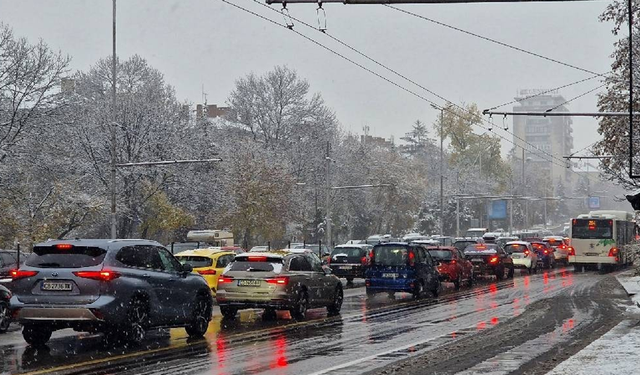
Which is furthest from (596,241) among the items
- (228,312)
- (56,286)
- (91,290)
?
(56,286)

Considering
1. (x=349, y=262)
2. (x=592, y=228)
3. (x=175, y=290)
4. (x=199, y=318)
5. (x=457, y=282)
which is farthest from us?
(x=592, y=228)

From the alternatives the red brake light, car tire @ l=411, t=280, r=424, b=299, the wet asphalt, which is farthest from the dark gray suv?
car tire @ l=411, t=280, r=424, b=299

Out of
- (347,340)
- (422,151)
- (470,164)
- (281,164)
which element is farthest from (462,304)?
(422,151)

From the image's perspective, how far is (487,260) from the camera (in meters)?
44.9

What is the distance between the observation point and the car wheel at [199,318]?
18.6 meters

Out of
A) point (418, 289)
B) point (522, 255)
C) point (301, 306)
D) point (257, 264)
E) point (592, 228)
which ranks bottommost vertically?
point (418, 289)

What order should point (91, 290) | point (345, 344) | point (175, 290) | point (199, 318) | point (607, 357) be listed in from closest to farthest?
point (607, 357) < point (91, 290) < point (345, 344) < point (175, 290) < point (199, 318)

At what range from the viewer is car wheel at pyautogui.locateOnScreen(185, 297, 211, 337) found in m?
18.6

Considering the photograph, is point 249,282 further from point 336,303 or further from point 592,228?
point 592,228

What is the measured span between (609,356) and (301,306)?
9069mm

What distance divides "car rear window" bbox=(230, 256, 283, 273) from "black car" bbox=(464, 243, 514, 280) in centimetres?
2292

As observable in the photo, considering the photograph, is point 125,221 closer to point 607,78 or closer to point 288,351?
point 607,78

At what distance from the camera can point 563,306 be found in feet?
90.7

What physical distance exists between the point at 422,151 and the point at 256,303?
405 feet
